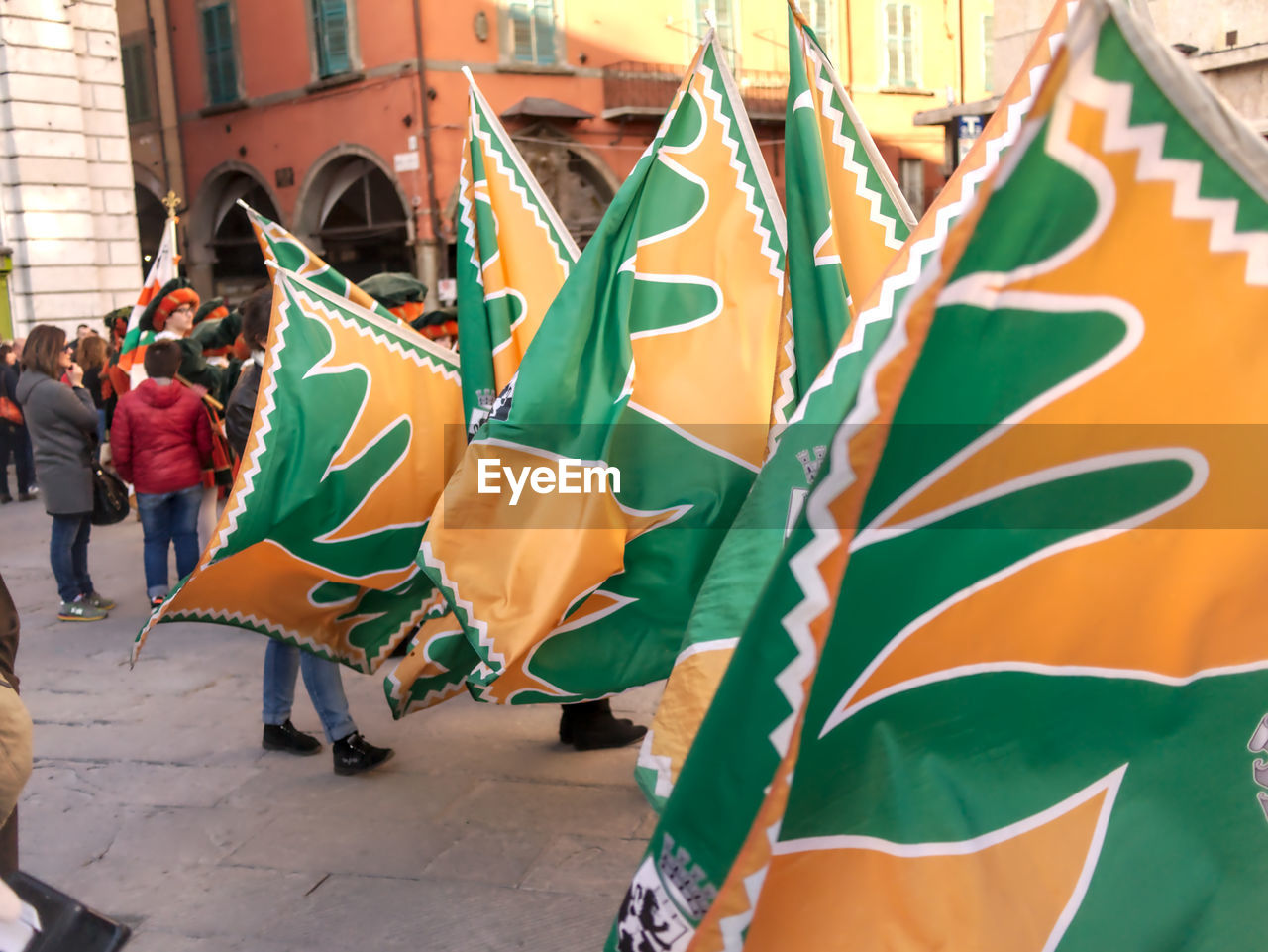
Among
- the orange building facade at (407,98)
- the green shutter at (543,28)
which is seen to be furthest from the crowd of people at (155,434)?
the green shutter at (543,28)

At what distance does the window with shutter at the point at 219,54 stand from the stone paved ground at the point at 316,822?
16355mm

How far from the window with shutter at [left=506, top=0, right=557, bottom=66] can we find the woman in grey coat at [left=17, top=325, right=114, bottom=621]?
13.3m

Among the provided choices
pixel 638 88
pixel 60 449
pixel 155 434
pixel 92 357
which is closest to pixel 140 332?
pixel 60 449

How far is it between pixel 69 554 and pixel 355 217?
13.4m

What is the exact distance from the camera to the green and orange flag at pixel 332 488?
355 cm

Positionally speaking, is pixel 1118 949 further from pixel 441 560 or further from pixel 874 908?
pixel 441 560

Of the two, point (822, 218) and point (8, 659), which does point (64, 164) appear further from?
point (822, 218)

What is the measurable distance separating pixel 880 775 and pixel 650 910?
31 centimetres

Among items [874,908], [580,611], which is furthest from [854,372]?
[580,611]

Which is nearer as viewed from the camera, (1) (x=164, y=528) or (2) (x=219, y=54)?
(1) (x=164, y=528)

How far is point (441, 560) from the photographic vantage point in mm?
2959

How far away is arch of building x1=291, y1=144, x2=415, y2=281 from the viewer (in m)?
18.5

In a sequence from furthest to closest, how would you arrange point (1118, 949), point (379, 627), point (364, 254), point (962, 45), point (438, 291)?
point (962, 45) → point (364, 254) → point (438, 291) → point (379, 627) → point (1118, 949)

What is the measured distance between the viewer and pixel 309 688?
13.5ft
